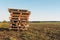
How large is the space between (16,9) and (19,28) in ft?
6.85

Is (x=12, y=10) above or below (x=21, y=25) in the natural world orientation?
above

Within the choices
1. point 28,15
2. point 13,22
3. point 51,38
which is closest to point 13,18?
point 13,22

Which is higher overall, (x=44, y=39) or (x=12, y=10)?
(x=12, y=10)

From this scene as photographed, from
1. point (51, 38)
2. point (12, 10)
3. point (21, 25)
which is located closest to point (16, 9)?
point (12, 10)

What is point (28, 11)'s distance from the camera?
1967 centimetres

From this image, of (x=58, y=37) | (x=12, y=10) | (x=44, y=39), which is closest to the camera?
(x=44, y=39)

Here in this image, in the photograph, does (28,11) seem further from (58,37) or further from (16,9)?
(58,37)

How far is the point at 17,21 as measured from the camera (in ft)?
64.0

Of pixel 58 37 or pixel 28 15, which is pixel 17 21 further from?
pixel 58 37

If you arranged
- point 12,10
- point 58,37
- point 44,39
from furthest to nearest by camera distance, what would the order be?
point 12,10, point 58,37, point 44,39

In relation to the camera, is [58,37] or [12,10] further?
[12,10]

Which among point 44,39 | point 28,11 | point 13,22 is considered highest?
point 28,11

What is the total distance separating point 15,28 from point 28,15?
2.03 m

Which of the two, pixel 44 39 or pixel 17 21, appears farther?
pixel 17 21
